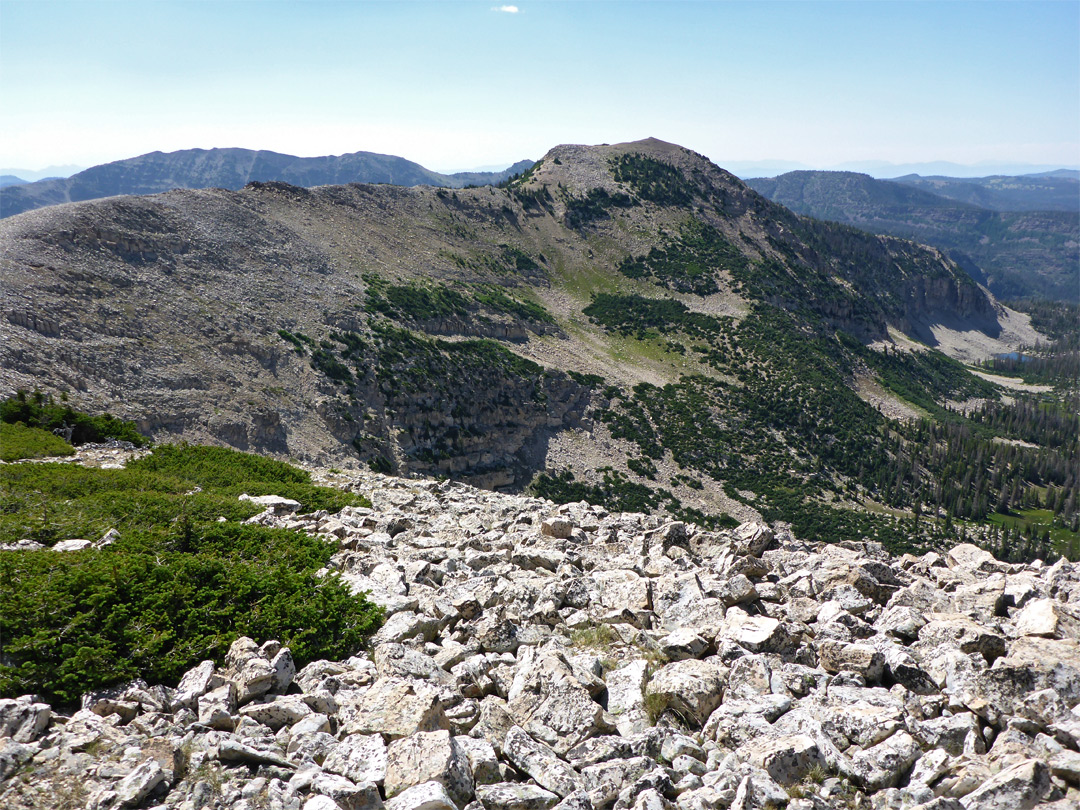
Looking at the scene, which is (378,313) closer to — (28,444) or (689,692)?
(28,444)

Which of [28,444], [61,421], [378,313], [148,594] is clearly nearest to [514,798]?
[148,594]

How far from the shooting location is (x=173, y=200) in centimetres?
7212

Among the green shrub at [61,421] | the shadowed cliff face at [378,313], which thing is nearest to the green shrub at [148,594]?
the green shrub at [61,421]

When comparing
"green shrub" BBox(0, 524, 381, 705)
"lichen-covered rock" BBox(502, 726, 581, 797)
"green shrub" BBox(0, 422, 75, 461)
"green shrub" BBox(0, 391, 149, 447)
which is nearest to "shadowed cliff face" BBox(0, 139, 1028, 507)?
"green shrub" BBox(0, 391, 149, 447)

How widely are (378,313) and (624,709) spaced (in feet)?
237

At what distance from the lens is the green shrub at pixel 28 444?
75.7 ft

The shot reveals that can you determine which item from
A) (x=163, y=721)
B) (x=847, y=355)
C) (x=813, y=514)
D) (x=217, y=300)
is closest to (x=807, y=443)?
(x=813, y=514)

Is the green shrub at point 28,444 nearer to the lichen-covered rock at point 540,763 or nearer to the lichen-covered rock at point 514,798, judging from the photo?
the lichen-covered rock at point 540,763

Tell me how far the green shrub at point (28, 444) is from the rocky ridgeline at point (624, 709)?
19852mm

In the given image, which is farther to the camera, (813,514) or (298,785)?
(813,514)

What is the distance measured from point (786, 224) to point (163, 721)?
215237 millimetres

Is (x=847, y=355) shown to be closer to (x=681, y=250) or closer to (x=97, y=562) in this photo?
(x=681, y=250)

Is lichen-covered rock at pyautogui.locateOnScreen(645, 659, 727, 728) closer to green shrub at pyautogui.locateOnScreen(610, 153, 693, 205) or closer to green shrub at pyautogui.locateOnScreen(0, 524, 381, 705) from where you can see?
green shrub at pyautogui.locateOnScreen(0, 524, 381, 705)

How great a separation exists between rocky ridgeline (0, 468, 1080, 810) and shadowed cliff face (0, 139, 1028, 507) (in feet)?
124
